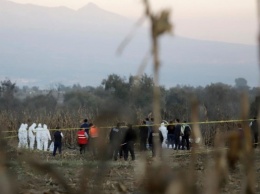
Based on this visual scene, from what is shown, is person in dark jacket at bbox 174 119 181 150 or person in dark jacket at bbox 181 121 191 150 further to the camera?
person in dark jacket at bbox 181 121 191 150

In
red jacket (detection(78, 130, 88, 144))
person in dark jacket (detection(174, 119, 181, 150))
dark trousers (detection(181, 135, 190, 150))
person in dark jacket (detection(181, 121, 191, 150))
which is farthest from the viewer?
dark trousers (detection(181, 135, 190, 150))

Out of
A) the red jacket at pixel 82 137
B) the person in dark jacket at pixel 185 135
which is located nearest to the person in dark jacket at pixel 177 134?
the person in dark jacket at pixel 185 135

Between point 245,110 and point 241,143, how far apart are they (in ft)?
0.35

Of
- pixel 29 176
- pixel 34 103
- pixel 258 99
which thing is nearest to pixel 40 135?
pixel 29 176

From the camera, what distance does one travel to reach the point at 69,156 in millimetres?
26125

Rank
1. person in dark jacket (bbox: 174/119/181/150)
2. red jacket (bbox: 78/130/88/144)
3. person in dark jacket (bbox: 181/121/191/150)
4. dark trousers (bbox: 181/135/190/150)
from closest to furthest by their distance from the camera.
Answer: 1. red jacket (bbox: 78/130/88/144)
2. person in dark jacket (bbox: 174/119/181/150)
3. person in dark jacket (bbox: 181/121/191/150)
4. dark trousers (bbox: 181/135/190/150)

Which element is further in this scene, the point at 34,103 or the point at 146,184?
the point at 34,103

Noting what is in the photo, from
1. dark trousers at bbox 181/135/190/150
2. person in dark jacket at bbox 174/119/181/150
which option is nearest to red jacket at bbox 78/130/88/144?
person in dark jacket at bbox 174/119/181/150

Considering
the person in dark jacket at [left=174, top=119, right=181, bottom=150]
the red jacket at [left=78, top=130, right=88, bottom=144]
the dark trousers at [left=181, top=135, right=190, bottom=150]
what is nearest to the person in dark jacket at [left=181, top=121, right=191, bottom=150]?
the dark trousers at [left=181, top=135, right=190, bottom=150]

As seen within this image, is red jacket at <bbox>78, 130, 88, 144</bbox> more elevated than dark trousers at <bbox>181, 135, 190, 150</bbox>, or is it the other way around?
red jacket at <bbox>78, 130, 88, 144</bbox>

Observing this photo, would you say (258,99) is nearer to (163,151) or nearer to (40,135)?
(163,151)

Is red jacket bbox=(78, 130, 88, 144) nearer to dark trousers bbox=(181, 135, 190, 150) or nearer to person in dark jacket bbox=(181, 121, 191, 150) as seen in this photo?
person in dark jacket bbox=(181, 121, 191, 150)

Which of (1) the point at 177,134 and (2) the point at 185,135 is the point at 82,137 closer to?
(1) the point at 177,134

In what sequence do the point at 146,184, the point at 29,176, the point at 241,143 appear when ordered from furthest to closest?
the point at 29,176
the point at 241,143
the point at 146,184
